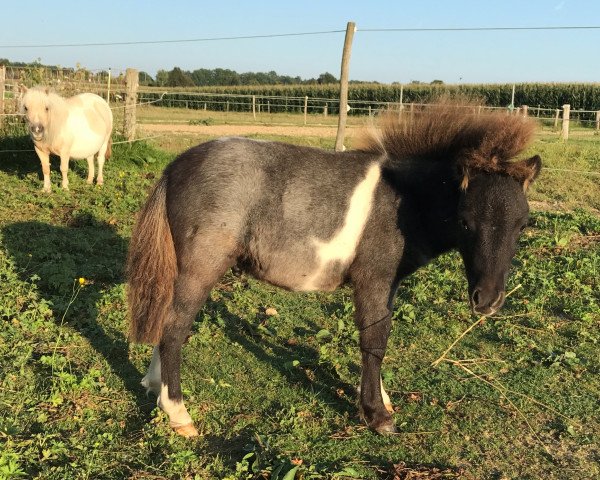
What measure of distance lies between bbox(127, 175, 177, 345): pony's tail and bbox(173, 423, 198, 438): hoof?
58 cm

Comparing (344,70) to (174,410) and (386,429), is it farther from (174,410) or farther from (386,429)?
(174,410)

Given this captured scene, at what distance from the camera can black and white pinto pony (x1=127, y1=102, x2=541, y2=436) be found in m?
3.66

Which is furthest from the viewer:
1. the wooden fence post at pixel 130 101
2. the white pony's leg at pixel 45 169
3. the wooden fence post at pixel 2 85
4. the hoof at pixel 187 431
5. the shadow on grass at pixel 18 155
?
the wooden fence post at pixel 130 101

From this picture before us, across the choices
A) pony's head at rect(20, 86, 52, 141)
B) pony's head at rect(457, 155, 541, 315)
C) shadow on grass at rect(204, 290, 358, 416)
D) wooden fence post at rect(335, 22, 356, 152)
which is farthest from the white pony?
pony's head at rect(457, 155, 541, 315)

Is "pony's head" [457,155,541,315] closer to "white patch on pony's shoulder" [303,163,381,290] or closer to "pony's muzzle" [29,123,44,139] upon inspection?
"white patch on pony's shoulder" [303,163,381,290]

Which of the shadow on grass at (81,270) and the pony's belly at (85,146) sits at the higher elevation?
the pony's belly at (85,146)

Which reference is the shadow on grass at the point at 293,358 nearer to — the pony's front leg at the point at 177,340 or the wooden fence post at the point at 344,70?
the pony's front leg at the point at 177,340

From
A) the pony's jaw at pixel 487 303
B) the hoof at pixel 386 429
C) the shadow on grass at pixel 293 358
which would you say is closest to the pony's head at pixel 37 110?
the shadow on grass at pixel 293 358

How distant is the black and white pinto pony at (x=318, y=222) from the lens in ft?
12.0

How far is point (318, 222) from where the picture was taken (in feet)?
12.5

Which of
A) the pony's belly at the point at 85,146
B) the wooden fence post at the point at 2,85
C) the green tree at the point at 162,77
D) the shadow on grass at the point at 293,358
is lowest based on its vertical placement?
the shadow on grass at the point at 293,358

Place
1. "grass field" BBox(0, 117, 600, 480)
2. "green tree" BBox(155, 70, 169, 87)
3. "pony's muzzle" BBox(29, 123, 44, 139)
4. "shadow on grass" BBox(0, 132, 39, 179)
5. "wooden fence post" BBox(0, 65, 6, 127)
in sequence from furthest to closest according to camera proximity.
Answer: "green tree" BBox(155, 70, 169, 87)
"wooden fence post" BBox(0, 65, 6, 127)
"shadow on grass" BBox(0, 132, 39, 179)
"pony's muzzle" BBox(29, 123, 44, 139)
"grass field" BBox(0, 117, 600, 480)

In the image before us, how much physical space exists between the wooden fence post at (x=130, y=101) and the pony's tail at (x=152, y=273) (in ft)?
31.7

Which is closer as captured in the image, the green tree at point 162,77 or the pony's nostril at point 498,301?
the pony's nostril at point 498,301
